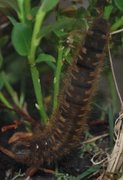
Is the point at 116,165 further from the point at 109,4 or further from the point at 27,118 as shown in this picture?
the point at 109,4

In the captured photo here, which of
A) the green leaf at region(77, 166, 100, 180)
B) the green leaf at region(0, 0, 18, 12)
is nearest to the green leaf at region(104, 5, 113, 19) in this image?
the green leaf at region(0, 0, 18, 12)

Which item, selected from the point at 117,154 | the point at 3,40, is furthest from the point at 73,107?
the point at 3,40

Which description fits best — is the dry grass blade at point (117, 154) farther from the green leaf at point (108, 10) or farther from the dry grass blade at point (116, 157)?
the green leaf at point (108, 10)

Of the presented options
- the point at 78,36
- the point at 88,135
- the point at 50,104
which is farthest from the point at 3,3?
the point at 88,135

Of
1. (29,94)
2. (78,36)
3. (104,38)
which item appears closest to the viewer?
(104,38)

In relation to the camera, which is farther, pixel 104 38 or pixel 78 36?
pixel 78 36

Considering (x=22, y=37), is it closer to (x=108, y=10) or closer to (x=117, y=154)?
(x=108, y=10)
